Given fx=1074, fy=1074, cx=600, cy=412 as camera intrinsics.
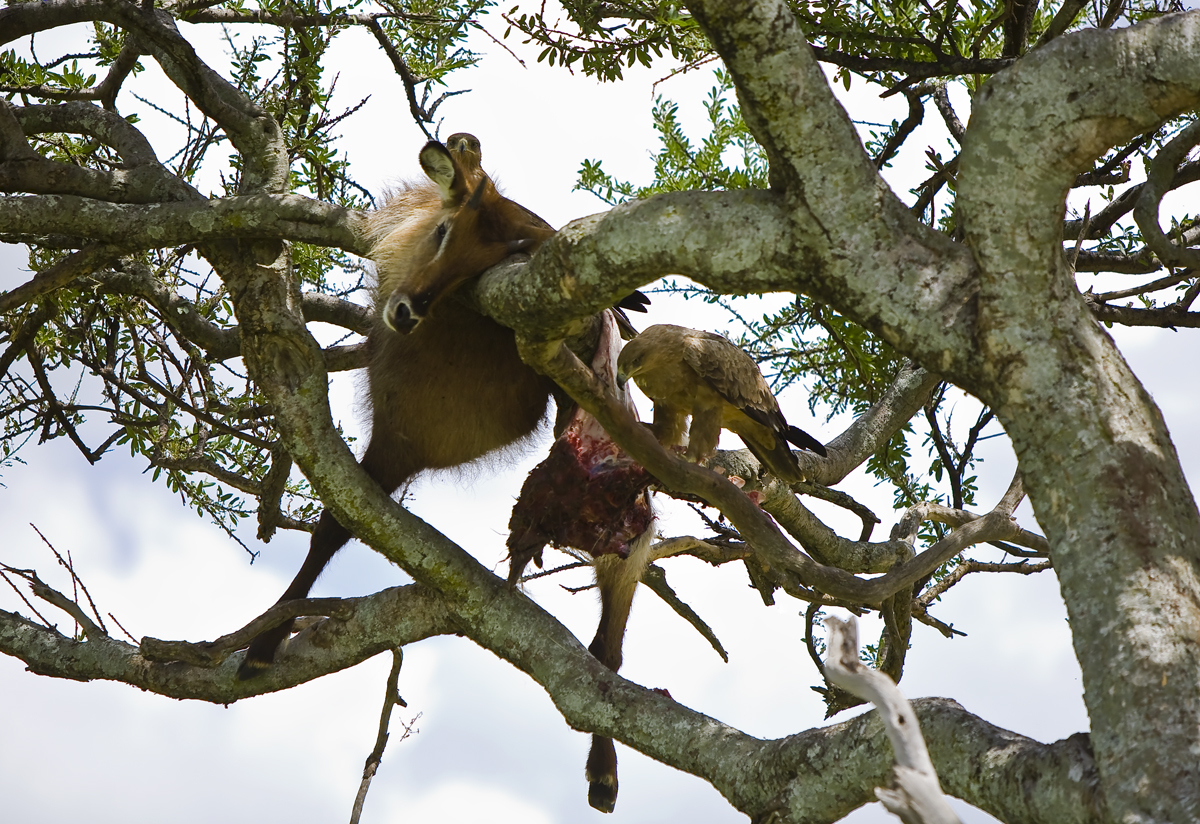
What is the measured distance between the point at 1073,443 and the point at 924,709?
2.05 ft

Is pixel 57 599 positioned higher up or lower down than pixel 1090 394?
higher up

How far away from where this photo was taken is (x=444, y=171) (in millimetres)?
3211

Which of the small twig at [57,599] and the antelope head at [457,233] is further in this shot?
the small twig at [57,599]

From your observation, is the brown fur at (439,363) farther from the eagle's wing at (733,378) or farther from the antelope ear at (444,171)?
the eagle's wing at (733,378)

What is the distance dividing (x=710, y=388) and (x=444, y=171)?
1.04 metres

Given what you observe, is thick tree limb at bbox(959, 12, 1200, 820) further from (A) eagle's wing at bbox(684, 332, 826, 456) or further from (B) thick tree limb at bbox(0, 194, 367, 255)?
(B) thick tree limb at bbox(0, 194, 367, 255)

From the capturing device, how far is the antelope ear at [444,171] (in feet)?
10.4

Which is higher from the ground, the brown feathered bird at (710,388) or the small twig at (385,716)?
the brown feathered bird at (710,388)

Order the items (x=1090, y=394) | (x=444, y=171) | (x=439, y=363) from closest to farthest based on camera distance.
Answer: (x=1090, y=394), (x=444, y=171), (x=439, y=363)

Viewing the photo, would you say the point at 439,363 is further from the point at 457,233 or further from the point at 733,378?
the point at 733,378

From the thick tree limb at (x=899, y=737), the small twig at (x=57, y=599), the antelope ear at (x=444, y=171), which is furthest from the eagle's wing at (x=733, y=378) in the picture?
the small twig at (x=57, y=599)

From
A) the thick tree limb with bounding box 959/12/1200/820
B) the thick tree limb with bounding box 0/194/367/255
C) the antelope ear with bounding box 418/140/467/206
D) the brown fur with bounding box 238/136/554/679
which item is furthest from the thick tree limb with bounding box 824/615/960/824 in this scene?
the thick tree limb with bounding box 0/194/367/255

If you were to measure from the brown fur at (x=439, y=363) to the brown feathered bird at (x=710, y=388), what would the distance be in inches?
15.8

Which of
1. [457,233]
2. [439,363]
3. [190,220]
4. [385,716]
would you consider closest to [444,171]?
[457,233]
